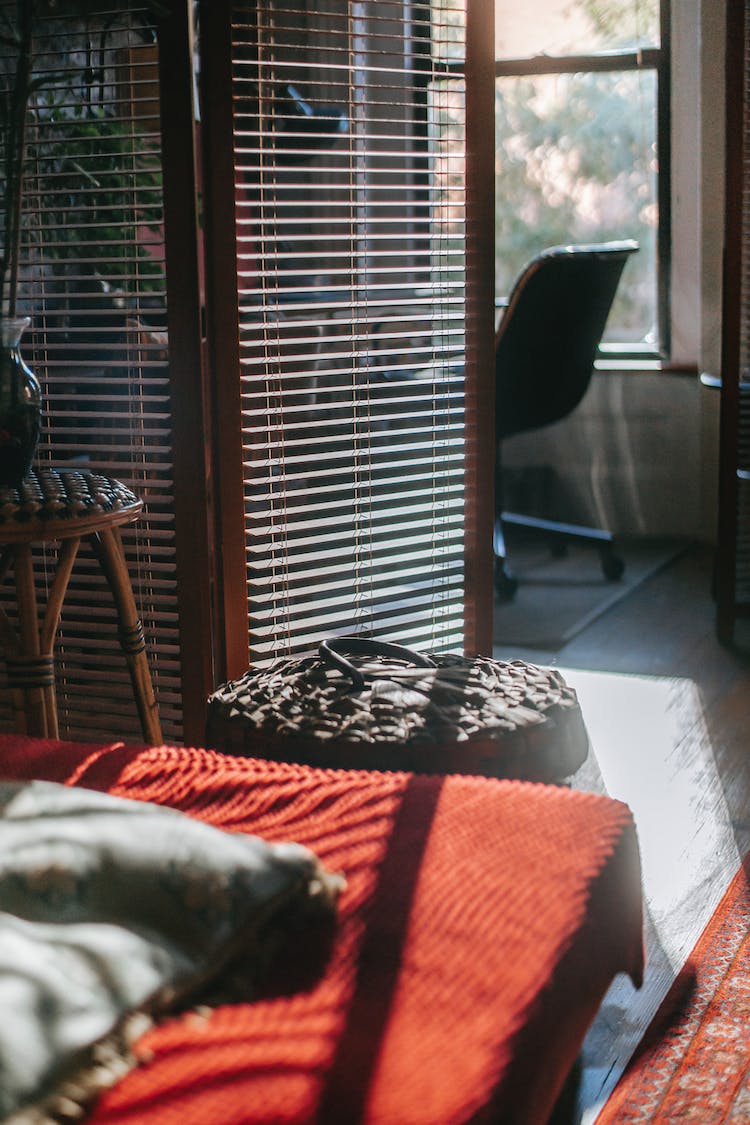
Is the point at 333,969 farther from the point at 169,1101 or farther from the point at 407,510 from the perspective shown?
the point at 407,510

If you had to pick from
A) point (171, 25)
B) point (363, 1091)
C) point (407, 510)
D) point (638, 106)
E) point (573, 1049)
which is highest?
point (638, 106)

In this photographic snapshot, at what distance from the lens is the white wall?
4527 mm

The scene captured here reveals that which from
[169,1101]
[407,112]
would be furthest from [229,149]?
[407,112]

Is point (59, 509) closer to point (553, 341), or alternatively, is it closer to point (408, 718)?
point (408, 718)

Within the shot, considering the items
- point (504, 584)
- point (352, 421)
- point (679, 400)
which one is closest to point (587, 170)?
point (679, 400)

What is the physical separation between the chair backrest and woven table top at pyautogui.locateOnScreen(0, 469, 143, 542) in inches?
84.9

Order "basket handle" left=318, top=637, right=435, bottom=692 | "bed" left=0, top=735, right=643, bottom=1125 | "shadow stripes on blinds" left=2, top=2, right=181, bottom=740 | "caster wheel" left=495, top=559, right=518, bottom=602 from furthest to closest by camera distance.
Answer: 1. "caster wheel" left=495, top=559, right=518, bottom=602
2. "shadow stripes on blinds" left=2, top=2, right=181, bottom=740
3. "basket handle" left=318, top=637, right=435, bottom=692
4. "bed" left=0, top=735, right=643, bottom=1125

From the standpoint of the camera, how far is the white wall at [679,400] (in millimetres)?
4527

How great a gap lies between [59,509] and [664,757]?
58.9 inches

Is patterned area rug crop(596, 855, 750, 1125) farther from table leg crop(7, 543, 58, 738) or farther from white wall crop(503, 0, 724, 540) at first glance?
white wall crop(503, 0, 724, 540)

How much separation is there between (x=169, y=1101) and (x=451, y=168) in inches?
79.9

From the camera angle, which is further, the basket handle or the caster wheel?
the caster wheel

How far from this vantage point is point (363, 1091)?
0.84 meters

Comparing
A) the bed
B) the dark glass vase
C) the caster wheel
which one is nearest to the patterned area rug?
the bed
